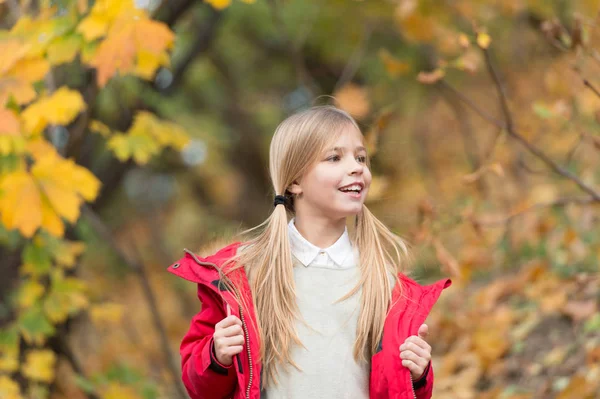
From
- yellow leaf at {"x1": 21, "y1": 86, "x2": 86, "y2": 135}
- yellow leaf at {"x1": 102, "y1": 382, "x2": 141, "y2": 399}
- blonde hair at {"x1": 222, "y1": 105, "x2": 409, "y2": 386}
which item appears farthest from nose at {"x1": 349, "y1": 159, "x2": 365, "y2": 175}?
yellow leaf at {"x1": 102, "y1": 382, "x2": 141, "y2": 399}

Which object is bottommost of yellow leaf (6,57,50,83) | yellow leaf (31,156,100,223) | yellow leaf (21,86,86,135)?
yellow leaf (31,156,100,223)

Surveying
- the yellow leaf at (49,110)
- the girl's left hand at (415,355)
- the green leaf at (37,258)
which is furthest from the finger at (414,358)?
the green leaf at (37,258)

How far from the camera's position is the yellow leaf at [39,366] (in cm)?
470

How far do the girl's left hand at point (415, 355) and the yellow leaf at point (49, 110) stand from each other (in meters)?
2.04

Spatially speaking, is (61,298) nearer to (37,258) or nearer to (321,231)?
(37,258)

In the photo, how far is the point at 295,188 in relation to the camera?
240 cm

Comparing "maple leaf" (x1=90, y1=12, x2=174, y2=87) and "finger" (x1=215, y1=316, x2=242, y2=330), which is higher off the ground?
"maple leaf" (x1=90, y1=12, x2=174, y2=87)

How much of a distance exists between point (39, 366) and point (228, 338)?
Result: 302cm

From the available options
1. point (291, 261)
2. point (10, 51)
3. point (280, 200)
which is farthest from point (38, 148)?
point (291, 261)

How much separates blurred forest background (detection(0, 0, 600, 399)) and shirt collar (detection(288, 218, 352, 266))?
0.33 meters

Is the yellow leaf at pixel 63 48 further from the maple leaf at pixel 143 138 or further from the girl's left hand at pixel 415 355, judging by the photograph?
the girl's left hand at pixel 415 355

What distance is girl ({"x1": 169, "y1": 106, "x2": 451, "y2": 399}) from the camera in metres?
2.17

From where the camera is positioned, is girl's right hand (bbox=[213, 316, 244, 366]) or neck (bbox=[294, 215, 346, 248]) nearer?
girl's right hand (bbox=[213, 316, 244, 366])

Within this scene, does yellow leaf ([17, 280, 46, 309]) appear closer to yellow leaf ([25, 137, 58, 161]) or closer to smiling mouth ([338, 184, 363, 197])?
yellow leaf ([25, 137, 58, 161])
